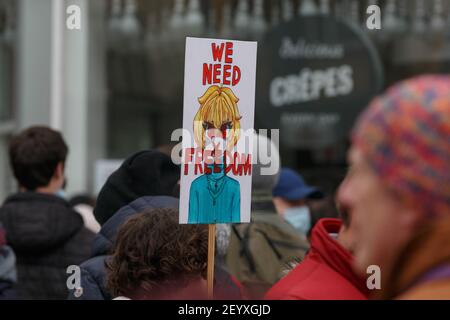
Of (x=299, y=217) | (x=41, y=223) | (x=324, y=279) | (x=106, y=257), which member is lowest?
(x=299, y=217)

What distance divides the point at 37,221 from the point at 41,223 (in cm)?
3

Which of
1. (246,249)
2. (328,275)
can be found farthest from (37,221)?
(328,275)

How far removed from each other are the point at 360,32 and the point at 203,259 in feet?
16.7

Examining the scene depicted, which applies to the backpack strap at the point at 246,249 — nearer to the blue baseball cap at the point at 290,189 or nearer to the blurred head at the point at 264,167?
the blurred head at the point at 264,167

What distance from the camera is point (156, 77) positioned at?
771 cm

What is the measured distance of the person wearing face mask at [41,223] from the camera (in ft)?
11.7

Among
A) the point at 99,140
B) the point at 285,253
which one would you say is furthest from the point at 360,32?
the point at 285,253

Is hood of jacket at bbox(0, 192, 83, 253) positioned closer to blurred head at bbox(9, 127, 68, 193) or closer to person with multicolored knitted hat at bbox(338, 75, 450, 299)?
blurred head at bbox(9, 127, 68, 193)

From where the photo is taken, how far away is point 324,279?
2076mm

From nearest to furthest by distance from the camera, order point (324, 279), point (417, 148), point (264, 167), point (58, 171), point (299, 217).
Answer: point (417, 148)
point (324, 279)
point (264, 167)
point (58, 171)
point (299, 217)

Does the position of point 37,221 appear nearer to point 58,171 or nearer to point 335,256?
point 58,171

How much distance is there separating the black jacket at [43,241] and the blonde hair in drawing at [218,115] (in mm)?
1181
